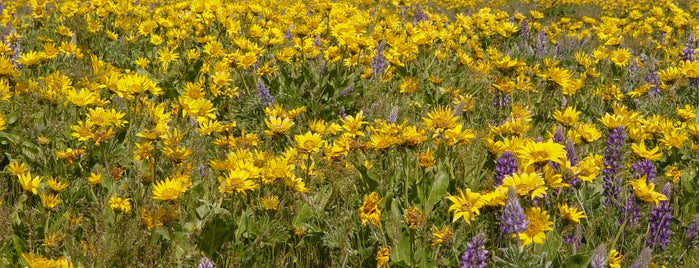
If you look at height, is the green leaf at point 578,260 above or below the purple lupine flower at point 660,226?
above

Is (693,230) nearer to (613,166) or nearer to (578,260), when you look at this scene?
(613,166)

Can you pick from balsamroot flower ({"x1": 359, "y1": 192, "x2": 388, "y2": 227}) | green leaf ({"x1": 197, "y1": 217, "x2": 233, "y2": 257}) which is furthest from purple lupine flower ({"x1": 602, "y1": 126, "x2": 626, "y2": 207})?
green leaf ({"x1": 197, "y1": 217, "x2": 233, "y2": 257})

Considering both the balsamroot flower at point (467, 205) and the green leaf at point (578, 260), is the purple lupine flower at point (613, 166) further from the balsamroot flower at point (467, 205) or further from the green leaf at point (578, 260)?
the balsamroot flower at point (467, 205)

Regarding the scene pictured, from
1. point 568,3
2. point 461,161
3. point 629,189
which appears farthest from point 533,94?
point 568,3

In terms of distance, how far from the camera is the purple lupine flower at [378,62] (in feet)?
16.2

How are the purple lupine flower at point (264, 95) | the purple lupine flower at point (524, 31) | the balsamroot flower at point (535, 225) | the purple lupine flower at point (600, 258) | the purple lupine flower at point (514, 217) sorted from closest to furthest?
the purple lupine flower at point (514, 217) → the purple lupine flower at point (600, 258) → the balsamroot flower at point (535, 225) → the purple lupine flower at point (264, 95) → the purple lupine flower at point (524, 31)

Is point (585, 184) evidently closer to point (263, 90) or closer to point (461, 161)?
point (461, 161)

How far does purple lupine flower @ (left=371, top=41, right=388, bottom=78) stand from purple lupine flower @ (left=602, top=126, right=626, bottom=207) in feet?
8.15

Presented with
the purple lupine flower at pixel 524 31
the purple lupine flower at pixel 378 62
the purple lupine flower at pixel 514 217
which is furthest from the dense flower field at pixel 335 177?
the purple lupine flower at pixel 524 31

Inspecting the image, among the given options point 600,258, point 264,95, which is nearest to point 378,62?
point 264,95

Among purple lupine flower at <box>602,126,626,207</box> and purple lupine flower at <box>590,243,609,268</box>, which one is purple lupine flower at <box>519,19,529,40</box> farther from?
purple lupine flower at <box>590,243,609,268</box>

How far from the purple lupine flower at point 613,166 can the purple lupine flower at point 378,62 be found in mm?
2486

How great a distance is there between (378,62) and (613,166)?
2.70 m

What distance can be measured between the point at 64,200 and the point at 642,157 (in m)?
2.57
